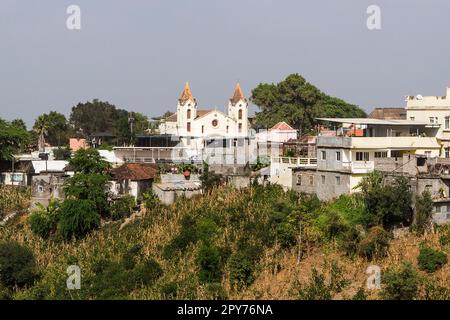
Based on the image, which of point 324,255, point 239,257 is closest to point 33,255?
point 239,257

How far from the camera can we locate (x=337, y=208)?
120ft

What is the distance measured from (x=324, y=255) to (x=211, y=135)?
33701 millimetres

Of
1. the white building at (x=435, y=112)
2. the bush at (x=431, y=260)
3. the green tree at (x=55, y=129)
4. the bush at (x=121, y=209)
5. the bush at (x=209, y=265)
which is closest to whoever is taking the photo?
the bush at (x=431, y=260)

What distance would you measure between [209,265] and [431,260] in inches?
334

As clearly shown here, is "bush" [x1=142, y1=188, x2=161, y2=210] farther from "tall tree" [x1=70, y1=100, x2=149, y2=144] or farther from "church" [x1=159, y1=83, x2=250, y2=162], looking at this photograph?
"tall tree" [x1=70, y1=100, x2=149, y2=144]

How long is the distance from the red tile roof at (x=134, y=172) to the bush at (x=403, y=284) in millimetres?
19218

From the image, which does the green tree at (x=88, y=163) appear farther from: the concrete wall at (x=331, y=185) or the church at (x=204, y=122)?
the church at (x=204, y=122)

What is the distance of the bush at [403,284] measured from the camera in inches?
1125

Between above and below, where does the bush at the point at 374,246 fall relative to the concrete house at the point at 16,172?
below

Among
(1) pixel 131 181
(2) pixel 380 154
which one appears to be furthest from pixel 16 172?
(2) pixel 380 154

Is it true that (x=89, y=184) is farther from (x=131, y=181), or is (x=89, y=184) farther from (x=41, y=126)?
(x=41, y=126)

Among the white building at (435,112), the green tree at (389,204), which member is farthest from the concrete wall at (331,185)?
the white building at (435,112)

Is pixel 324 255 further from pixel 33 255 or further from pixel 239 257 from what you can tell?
pixel 33 255

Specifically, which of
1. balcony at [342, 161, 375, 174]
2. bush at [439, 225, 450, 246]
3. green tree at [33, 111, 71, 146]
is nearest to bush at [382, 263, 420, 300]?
bush at [439, 225, 450, 246]
